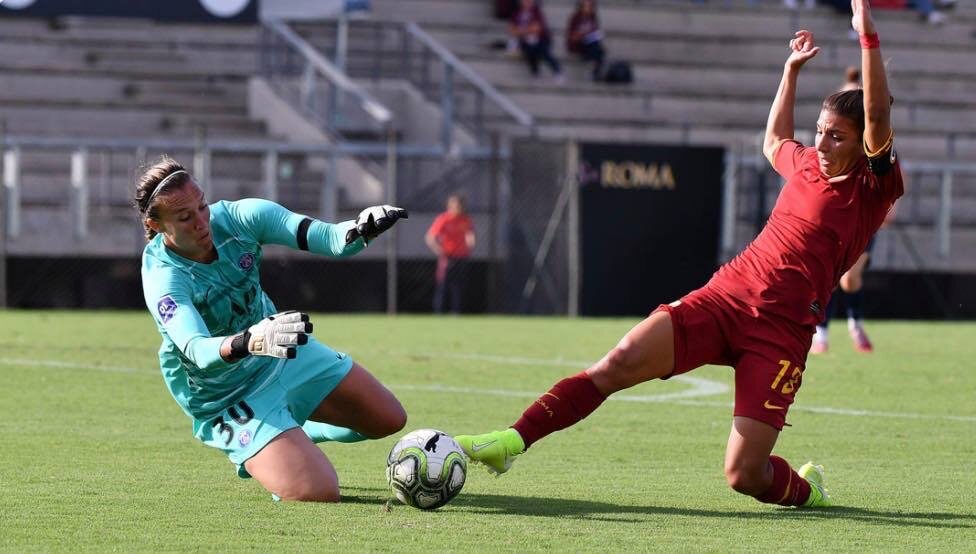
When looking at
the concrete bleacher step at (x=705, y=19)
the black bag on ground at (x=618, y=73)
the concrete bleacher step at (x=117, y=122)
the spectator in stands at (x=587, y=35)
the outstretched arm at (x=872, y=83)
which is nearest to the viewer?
the outstretched arm at (x=872, y=83)

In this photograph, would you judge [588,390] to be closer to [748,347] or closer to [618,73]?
[748,347]

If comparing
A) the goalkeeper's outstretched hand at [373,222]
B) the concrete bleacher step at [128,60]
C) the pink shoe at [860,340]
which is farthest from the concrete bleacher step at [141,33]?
the goalkeeper's outstretched hand at [373,222]

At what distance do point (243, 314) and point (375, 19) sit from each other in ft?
64.4

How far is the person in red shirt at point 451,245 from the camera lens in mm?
20422

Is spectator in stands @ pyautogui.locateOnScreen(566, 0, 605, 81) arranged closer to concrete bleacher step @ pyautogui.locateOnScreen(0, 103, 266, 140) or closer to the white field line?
concrete bleacher step @ pyautogui.locateOnScreen(0, 103, 266, 140)

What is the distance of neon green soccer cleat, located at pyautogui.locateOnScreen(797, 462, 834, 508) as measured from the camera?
6.52 meters

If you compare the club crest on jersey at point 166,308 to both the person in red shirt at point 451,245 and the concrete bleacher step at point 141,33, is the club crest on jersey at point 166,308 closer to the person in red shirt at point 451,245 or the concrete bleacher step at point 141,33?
the person in red shirt at point 451,245

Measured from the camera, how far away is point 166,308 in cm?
626

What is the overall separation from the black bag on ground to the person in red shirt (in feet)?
20.4

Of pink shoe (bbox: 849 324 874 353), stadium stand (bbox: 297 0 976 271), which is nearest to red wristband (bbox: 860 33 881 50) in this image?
pink shoe (bbox: 849 324 874 353)

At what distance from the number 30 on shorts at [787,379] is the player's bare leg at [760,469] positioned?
16 centimetres

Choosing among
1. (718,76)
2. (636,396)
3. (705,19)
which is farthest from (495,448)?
(705,19)

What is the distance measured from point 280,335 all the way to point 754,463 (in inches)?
74.9

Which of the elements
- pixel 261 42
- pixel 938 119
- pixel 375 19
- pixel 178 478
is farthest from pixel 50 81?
pixel 178 478
